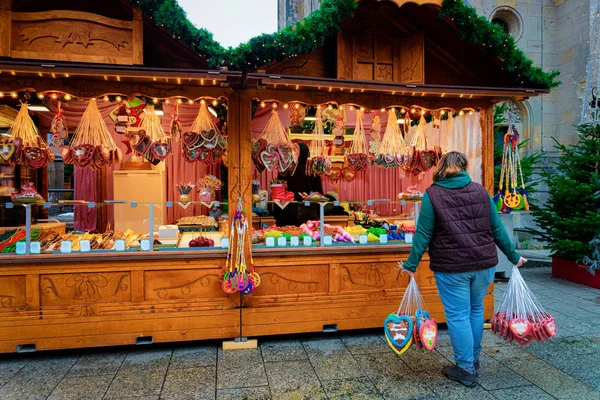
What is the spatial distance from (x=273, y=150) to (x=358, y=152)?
1.26 meters

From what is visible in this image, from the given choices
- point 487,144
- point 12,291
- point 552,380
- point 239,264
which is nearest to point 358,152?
point 487,144

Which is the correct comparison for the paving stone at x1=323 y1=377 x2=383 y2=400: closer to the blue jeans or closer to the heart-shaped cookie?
the heart-shaped cookie

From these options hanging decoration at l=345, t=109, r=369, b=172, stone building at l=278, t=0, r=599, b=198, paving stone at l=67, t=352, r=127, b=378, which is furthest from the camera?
stone building at l=278, t=0, r=599, b=198

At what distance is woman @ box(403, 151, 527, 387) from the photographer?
307 centimetres

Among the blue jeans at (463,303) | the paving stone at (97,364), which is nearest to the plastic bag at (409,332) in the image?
the blue jeans at (463,303)

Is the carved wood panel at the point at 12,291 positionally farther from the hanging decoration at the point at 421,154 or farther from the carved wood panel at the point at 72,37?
the hanging decoration at the point at 421,154

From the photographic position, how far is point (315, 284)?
4262mm

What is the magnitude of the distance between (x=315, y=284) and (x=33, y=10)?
4.12 m

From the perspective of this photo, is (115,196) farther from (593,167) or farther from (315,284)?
(593,167)

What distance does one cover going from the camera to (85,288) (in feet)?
12.6

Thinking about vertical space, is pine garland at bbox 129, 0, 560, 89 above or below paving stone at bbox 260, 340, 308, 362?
above

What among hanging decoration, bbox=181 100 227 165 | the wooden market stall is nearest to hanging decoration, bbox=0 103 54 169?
the wooden market stall

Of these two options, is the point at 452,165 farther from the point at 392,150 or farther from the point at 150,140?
the point at 150,140

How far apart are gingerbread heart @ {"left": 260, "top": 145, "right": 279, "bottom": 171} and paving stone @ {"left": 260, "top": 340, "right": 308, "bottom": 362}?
6.54 ft
